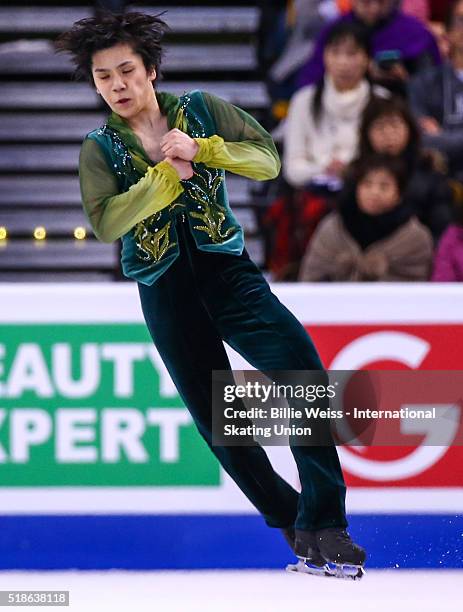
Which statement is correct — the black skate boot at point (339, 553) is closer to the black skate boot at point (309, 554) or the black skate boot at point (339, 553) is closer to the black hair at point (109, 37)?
the black skate boot at point (309, 554)

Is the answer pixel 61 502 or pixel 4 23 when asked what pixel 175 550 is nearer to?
pixel 61 502

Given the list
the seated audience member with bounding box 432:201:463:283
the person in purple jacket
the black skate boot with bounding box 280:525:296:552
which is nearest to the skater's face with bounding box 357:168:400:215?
the seated audience member with bounding box 432:201:463:283

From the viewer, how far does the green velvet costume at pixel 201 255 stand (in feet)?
8.93

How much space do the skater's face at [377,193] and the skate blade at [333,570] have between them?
4.42 feet

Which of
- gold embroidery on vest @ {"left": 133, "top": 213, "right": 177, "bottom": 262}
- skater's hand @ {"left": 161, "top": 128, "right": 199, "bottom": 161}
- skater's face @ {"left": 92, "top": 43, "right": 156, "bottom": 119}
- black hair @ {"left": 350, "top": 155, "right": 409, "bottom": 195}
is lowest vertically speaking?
black hair @ {"left": 350, "top": 155, "right": 409, "bottom": 195}

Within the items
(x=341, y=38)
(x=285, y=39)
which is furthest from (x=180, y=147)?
(x=285, y=39)

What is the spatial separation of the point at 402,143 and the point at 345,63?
1.13 ft

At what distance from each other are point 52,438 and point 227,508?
0.58m

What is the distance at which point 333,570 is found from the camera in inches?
113

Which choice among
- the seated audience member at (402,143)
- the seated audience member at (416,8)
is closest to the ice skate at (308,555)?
the seated audience member at (402,143)

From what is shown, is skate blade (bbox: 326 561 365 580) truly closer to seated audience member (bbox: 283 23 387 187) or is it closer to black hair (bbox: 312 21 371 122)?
seated audience member (bbox: 283 23 387 187)

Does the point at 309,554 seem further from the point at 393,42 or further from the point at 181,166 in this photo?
the point at 393,42

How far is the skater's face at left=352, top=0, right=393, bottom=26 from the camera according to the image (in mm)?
4785

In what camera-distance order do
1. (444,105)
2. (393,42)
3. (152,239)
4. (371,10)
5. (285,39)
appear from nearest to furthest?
(152,239)
(444,105)
(371,10)
(393,42)
(285,39)
